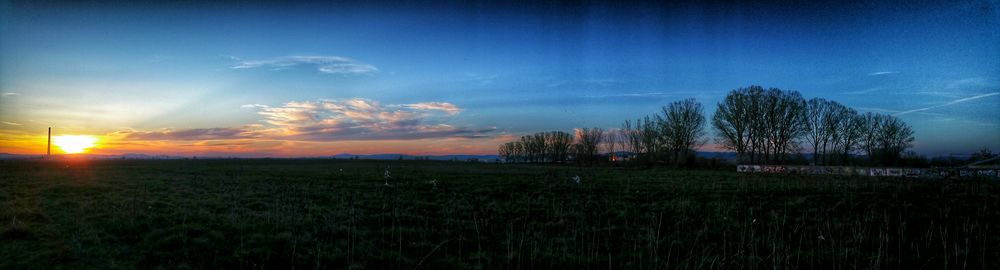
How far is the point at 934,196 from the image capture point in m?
15.5

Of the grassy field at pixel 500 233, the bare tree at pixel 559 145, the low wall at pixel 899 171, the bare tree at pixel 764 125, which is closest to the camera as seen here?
the grassy field at pixel 500 233

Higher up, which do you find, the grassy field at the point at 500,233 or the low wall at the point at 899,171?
the low wall at the point at 899,171

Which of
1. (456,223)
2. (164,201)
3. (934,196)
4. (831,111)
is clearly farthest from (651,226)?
(831,111)

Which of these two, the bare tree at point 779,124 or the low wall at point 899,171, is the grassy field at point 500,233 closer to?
the low wall at point 899,171

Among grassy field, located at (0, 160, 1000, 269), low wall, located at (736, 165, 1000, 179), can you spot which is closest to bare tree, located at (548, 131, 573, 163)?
low wall, located at (736, 165, 1000, 179)

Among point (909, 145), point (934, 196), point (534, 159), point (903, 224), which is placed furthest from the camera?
point (534, 159)

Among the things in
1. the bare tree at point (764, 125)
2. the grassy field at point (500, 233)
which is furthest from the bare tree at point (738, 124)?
the grassy field at point (500, 233)

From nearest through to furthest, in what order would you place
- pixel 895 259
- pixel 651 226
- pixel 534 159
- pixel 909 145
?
pixel 895 259 < pixel 651 226 < pixel 909 145 < pixel 534 159

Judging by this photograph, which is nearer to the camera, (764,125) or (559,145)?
(764,125)

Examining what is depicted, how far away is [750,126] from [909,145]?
31860mm

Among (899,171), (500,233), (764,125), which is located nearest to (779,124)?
(764,125)

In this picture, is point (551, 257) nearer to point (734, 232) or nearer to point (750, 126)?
point (734, 232)

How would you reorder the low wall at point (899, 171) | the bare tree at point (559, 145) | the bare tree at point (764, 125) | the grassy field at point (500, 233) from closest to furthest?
1. the grassy field at point (500, 233)
2. the low wall at point (899, 171)
3. the bare tree at point (764, 125)
4. the bare tree at point (559, 145)

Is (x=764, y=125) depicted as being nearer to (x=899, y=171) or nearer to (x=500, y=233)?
(x=899, y=171)
